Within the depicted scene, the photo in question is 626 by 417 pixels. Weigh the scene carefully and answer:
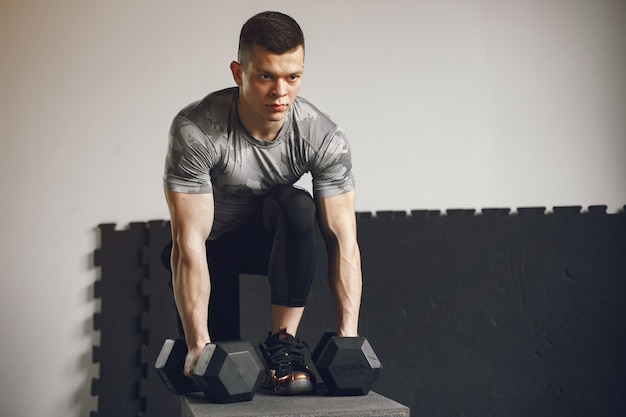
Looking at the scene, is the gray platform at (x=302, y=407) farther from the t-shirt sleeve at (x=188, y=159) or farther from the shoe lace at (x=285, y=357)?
the t-shirt sleeve at (x=188, y=159)

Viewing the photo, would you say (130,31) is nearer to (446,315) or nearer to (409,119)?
(409,119)

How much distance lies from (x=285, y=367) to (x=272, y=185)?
42 cm

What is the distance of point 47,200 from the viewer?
3371 millimetres

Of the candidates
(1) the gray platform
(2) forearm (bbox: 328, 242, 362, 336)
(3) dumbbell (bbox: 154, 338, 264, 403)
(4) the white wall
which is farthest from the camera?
(4) the white wall

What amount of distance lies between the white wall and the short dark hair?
1786 mm

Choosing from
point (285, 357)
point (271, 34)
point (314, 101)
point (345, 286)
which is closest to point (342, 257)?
point (345, 286)

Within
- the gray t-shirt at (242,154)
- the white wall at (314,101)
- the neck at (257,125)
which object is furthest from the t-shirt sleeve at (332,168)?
the white wall at (314,101)

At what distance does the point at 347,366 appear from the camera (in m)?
1.64

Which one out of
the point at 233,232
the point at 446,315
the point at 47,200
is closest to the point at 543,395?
the point at 446,315

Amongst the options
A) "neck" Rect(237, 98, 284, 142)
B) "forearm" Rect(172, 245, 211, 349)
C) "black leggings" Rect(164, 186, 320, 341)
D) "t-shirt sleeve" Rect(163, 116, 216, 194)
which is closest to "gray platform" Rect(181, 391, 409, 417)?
"forearm" Rect(172, 245, 211, 349)

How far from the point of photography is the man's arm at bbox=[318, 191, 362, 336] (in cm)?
182

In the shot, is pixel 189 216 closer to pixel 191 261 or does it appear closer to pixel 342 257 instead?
pixel 191 261

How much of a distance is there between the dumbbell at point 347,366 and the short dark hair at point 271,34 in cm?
64

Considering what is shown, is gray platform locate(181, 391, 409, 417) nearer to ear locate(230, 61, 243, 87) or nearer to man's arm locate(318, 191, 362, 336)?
man's arm locate(318, 191, 362, 336)
